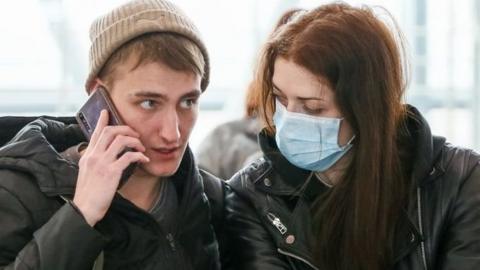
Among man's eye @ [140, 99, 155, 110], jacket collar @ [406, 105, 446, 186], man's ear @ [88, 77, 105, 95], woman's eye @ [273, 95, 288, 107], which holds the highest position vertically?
man's ear @ [88, 77, 105, 95]

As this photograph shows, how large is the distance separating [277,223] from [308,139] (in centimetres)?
21

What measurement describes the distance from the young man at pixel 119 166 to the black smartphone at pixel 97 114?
2 centimetres

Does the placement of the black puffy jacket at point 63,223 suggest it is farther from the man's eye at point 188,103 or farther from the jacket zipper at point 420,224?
the jacket zipper at point 420,224

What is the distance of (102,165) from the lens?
5.03ft

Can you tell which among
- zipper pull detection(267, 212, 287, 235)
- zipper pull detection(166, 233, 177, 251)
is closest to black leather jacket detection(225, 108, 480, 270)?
zipper pull detection(267, 212, 287, 235)

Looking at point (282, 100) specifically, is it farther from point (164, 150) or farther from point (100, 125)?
point (100, 125)

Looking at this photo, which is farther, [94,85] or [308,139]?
[308,139]

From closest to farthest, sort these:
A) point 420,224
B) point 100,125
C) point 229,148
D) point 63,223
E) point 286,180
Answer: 1. point 63,223
2. point 100,125
3. point 420,224
4. point 286,180
5. point 229,148

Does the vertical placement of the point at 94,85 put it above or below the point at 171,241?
above

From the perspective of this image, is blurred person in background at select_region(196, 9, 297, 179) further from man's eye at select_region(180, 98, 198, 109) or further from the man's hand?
the man's hand

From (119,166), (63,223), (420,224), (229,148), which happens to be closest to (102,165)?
(119,166)

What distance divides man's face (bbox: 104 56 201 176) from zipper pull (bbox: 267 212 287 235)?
337 mm

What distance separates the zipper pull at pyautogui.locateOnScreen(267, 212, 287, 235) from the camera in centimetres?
183

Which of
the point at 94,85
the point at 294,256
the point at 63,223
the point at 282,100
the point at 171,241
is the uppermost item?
the point at 94,85
